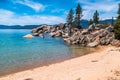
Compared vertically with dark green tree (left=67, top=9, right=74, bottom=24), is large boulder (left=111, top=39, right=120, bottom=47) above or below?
below

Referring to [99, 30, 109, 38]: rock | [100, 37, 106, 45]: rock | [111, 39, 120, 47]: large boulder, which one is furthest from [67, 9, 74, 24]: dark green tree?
[111, 39, 120, 47]: large boulder

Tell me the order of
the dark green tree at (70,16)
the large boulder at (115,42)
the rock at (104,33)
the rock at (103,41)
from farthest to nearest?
1. the dark green tree at (70,16)
2. the rock at (104,33)
3. the rock at (103,41)
4. the large boulder at (115,42)

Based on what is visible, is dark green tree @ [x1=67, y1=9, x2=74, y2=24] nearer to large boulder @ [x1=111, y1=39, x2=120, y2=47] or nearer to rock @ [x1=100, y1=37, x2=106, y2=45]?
rock @ [x1=100, y1=37, x2=106, y2=45]

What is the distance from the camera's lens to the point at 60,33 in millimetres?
114062

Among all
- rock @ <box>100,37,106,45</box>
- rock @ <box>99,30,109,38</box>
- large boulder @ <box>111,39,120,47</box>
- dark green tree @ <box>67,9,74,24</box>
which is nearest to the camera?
large boulder @ <box>111,39,120,47</box>

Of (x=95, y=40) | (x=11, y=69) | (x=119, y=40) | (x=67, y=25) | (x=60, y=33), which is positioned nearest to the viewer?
(x=11, y=69)

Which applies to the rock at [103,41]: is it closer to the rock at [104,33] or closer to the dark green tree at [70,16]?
the rock at [104,33]

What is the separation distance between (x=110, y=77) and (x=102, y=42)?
1658 inches

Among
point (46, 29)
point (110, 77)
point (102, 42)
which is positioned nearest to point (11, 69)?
point (110, 77)

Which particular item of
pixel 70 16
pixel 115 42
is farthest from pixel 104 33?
pixel 70 16

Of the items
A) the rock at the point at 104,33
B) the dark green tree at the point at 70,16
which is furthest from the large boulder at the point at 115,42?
the dark green tree at the point at 70,16

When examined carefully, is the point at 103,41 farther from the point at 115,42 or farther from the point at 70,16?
the point at 70,16

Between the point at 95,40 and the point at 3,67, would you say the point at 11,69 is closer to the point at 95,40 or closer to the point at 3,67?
the point at 3,67

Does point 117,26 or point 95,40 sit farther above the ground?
point 117,26
